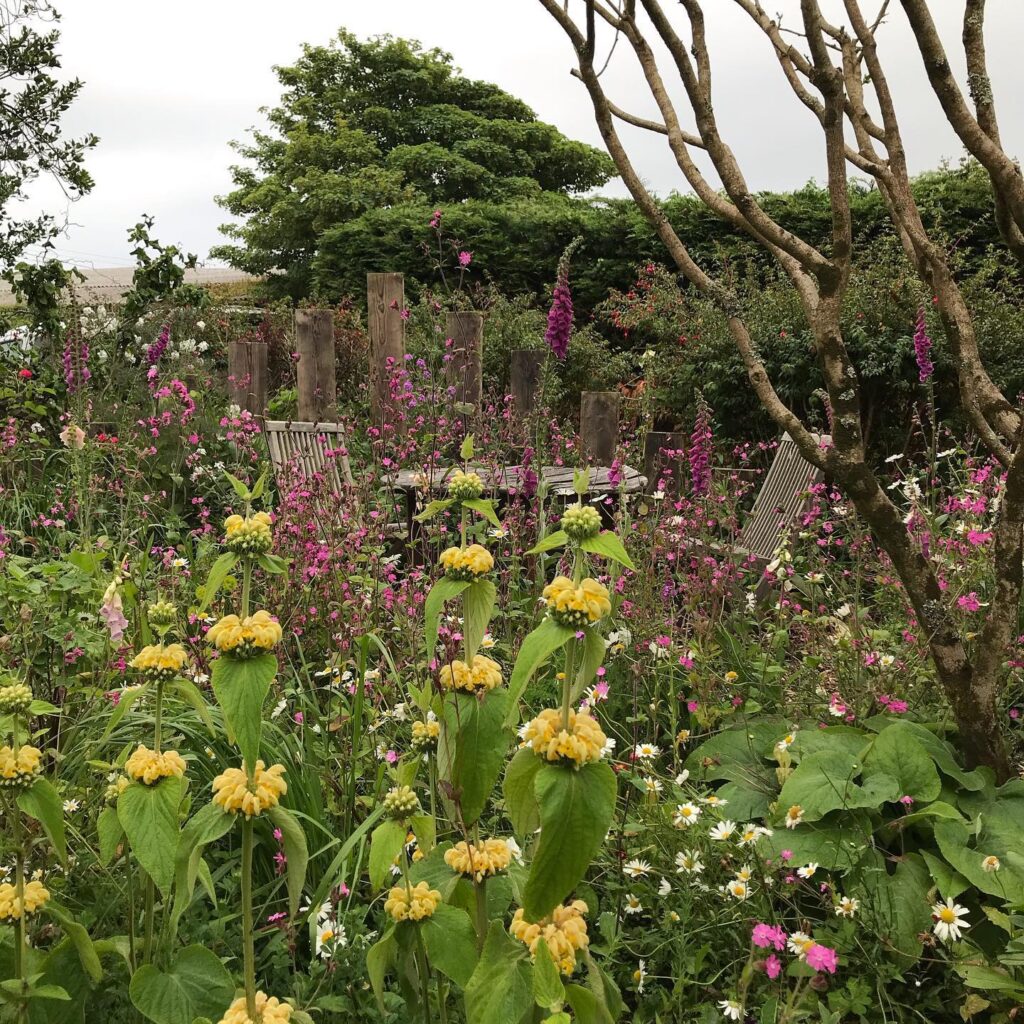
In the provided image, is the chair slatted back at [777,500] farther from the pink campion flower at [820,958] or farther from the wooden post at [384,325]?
the pink campion flower at [820,958]

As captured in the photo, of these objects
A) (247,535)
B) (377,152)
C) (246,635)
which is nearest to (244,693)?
(246,635)

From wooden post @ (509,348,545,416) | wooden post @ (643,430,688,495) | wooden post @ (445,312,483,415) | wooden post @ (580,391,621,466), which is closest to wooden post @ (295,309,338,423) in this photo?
wooden post @ (445,312,483,415)

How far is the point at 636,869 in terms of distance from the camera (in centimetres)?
210

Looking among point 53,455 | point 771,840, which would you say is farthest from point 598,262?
point 771,840

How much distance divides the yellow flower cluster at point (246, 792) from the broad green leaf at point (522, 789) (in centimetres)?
29

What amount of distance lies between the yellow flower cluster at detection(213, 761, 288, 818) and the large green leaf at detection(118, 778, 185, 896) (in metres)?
0.10

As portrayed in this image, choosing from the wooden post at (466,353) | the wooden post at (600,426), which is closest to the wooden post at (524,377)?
the wooden post at (466,353)

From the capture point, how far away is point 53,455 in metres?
6.07

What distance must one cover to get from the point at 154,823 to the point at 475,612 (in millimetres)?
518

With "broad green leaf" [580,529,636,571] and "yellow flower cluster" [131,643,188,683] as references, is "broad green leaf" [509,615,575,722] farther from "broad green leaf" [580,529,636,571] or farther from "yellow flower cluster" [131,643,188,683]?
"yellow flower cluster" [131,643,188,683]

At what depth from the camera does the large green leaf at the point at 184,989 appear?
131 cm

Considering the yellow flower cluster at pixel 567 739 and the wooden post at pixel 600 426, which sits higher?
the wooden post at pixel 600 426

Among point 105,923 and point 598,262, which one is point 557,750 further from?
point 598,262

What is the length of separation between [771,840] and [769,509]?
3.67m
